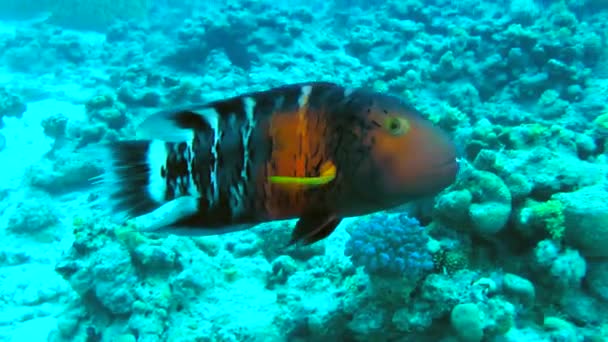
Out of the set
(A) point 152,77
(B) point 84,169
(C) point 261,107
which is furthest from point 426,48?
(C) point 261,107

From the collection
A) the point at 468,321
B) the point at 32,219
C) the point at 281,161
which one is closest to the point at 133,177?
the point at 281,161

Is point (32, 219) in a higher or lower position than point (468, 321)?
lower

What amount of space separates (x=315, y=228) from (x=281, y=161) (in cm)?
23

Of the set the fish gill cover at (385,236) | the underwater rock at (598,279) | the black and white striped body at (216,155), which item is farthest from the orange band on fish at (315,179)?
the underwater rock at (598,279)

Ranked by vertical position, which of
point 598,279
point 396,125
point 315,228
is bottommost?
point 598,279

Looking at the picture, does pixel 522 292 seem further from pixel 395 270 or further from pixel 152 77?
pixel 152 77

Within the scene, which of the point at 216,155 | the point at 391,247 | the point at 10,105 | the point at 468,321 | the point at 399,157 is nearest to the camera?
the point at 399,157

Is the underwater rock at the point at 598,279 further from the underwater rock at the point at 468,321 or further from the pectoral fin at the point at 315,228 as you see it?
the pectoral fin at the point at 315,228

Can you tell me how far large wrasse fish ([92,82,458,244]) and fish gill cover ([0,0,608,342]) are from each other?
233 millimetres

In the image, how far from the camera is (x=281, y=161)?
1453mm

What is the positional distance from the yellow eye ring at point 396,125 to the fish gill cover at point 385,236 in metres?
0.96

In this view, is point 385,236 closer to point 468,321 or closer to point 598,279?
point 468,321

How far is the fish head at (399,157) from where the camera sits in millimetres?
1339

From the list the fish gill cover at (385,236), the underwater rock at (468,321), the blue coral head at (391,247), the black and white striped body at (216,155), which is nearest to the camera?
the black and white striped body at (216,155)
